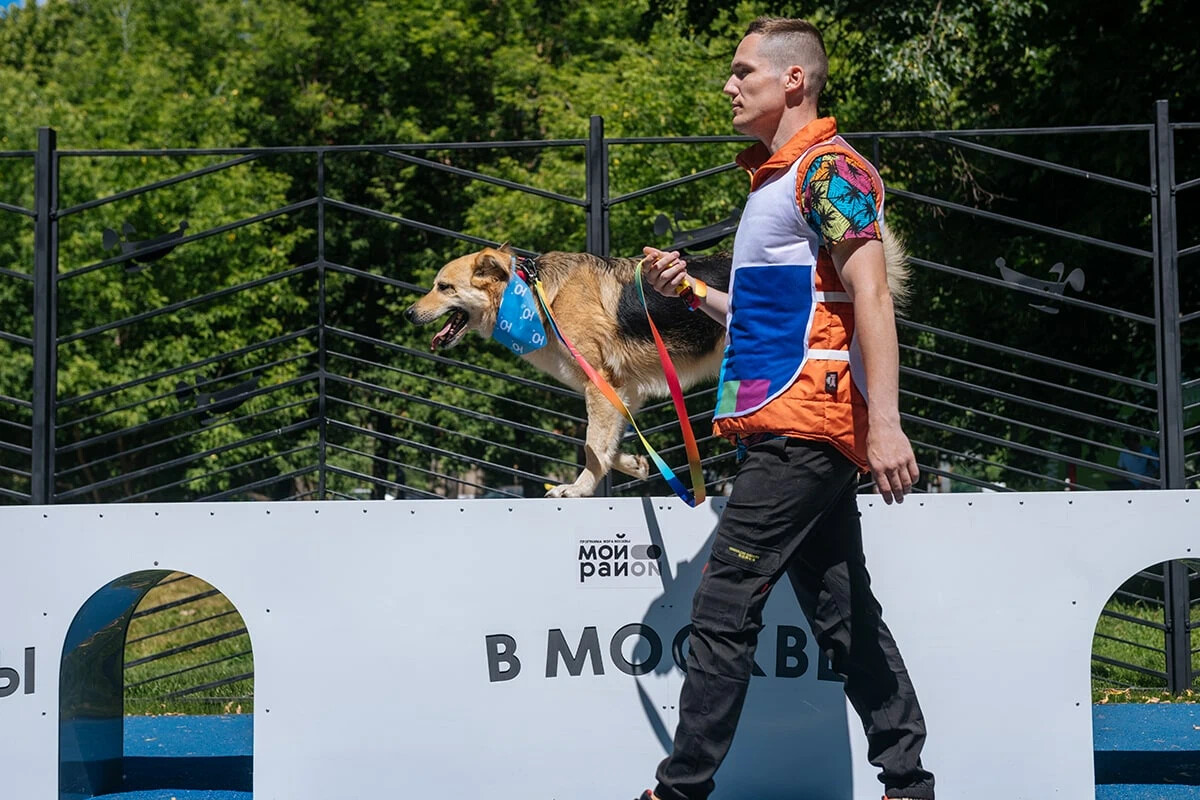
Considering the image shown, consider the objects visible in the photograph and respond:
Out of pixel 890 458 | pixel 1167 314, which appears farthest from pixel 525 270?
pixel 1167 314

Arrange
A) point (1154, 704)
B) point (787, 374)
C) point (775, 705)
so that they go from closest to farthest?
1. point (787, 374)
2. point (775, 705)
3. point (1154, 704)

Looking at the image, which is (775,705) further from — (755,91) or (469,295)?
(469,295)

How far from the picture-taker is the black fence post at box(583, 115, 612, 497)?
521cm

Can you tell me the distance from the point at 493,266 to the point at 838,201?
8.63 ft

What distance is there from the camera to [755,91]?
2781 millimetres

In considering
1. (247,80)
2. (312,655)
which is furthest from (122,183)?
(312,655)

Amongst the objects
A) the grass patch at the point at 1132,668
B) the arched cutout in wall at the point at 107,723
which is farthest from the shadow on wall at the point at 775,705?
the grass patch at the point at 1132,668

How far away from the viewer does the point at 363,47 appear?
22000mm

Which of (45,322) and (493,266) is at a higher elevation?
(493,266)

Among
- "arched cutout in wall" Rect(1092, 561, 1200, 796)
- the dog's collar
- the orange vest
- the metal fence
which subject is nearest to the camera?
the orange vest

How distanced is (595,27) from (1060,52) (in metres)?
12.3

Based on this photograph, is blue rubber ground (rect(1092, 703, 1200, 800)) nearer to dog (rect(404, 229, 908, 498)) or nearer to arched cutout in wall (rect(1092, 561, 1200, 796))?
arched cutout in wall (rect(1092, 561, 1200, 796))

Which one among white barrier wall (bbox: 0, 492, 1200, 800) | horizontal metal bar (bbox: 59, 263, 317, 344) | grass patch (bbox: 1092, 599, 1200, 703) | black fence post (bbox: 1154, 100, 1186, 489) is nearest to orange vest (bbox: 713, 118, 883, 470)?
white barrier wall (bbox: 0, 492, 1200, 800)

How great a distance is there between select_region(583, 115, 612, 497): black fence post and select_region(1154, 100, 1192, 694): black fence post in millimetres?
2420
